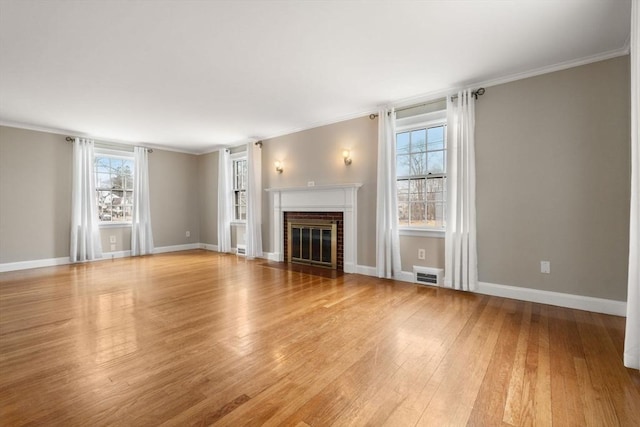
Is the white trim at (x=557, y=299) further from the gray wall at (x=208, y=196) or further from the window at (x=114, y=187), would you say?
the window at (x=114, y=187)

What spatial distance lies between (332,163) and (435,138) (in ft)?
5.82

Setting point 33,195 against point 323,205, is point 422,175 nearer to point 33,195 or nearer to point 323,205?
point 323,205

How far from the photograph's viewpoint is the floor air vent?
12.9ft

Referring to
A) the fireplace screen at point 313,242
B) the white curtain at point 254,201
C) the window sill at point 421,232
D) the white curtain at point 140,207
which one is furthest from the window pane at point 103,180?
the window sill at point 421,232

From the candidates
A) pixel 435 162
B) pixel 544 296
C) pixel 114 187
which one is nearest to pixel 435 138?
pixel 435 162

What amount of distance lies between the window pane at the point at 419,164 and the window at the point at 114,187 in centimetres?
643

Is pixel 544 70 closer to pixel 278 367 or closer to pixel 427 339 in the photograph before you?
pixel 427 339

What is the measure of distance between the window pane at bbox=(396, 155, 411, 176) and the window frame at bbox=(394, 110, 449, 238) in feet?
0.56

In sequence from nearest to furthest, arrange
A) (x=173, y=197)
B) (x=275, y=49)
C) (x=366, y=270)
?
(x=275, y=49) < (x=366, y=270) < (x=173, y=197)

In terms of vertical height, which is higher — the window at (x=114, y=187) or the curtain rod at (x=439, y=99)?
the curtain rod at (x=439, y=99)

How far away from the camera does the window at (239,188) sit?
281 inches

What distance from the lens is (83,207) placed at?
591cm

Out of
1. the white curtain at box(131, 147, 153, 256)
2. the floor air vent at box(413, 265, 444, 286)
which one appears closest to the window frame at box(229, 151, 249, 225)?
the white curtain at box(131, 147, 153, 256)

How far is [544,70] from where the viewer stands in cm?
326
